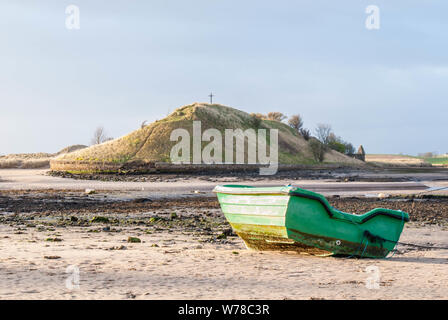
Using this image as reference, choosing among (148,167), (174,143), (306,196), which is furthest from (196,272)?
(174,143)

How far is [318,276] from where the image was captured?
32.5ft

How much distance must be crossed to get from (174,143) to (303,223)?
61941 millimetres

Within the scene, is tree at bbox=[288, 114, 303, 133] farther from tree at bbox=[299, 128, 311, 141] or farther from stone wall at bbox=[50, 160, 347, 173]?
stone wall at bbox=[50, 160, 347, 173]

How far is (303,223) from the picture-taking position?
11.3 m

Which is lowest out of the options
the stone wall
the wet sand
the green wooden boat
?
the stone wall

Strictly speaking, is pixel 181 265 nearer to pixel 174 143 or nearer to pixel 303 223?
pixel 303 223

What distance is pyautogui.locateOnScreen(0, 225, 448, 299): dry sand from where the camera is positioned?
8414 mm

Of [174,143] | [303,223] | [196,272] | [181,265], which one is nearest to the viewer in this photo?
[196,272]

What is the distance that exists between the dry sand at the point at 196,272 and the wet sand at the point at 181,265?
0.06 feet

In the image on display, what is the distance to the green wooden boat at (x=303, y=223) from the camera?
11180mm

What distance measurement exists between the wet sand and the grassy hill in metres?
45.9

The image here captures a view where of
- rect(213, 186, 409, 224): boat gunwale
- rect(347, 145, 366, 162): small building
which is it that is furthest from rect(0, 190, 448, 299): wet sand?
rect(347, 145, 366, 162): small building
